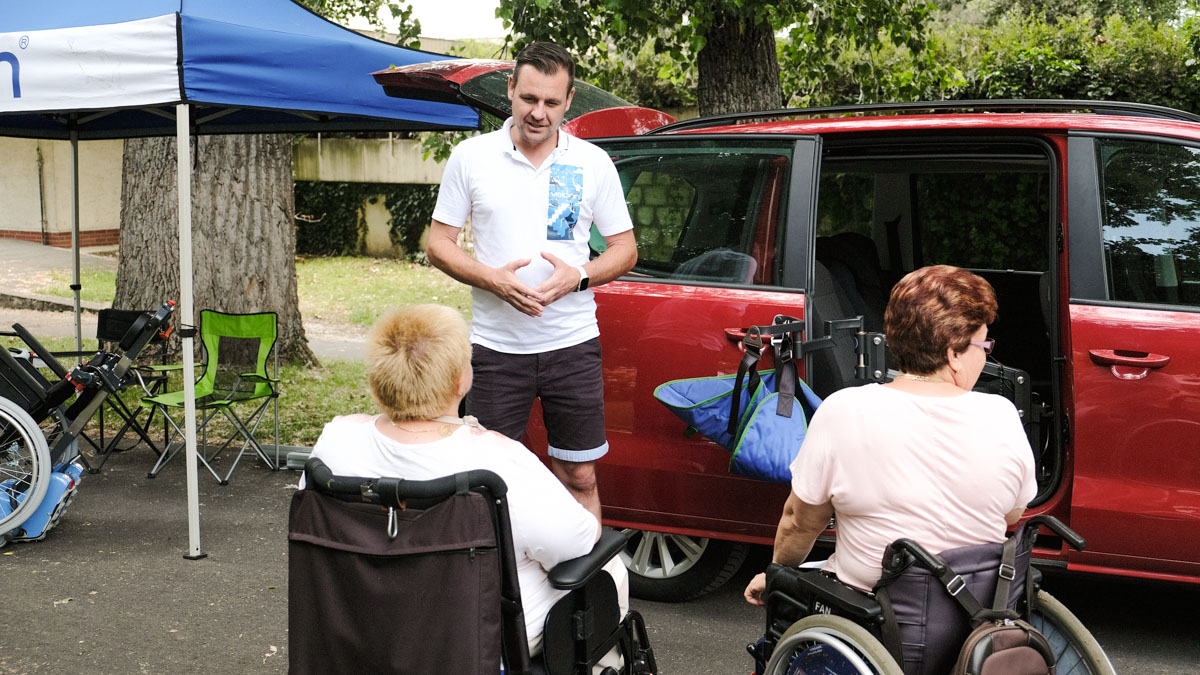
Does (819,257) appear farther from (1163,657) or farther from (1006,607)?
(1006,607)

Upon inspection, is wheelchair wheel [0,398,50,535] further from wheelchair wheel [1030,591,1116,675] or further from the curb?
the curb

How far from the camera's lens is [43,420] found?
5.10 meters

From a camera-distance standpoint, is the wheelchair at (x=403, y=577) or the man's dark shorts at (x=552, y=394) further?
the man's dark shorts at (x=552, y=394)

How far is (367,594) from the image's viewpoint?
225cm

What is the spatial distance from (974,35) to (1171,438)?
31.4 feet

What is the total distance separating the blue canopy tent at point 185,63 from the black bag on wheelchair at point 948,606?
320 cm

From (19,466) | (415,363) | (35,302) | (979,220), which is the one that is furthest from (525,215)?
(35,302)

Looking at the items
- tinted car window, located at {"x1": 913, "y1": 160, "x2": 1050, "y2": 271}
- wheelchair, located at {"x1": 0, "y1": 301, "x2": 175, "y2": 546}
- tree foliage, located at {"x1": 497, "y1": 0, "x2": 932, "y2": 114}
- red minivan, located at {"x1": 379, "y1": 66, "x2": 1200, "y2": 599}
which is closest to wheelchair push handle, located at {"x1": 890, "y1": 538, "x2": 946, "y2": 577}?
red minivan, located at {"x1": 379, "y1": 66, "x2": 1200, "y2": 599}

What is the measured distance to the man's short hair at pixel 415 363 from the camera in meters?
2.40

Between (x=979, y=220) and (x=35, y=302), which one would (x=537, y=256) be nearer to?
(x=979, y=220)

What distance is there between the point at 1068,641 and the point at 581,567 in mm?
1096

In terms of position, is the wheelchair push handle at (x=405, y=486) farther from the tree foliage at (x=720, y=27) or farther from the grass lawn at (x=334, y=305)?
the tree foliage at (x=720, y=27)

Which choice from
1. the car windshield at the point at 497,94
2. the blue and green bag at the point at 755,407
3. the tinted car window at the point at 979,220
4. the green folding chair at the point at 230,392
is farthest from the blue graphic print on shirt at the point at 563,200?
the green folding chair at the point at 230,392

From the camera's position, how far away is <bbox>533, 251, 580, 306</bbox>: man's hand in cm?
350
